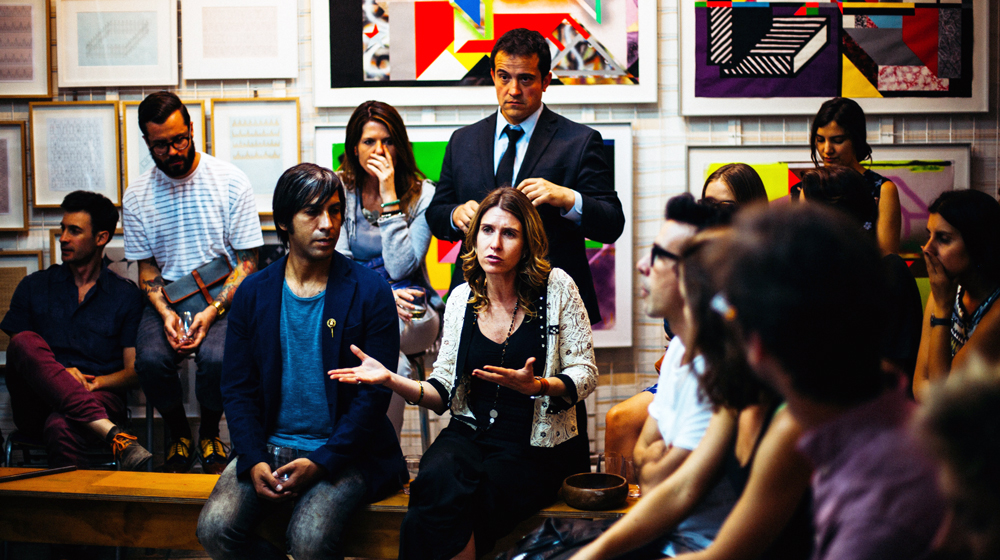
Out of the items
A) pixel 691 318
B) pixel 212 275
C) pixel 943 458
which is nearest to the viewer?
pixel 943 458

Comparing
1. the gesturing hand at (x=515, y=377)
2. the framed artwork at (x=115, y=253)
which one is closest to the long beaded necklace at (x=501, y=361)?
the gesturing hand at (x=515, y=377)

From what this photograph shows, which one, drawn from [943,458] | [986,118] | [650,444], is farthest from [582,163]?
[986,118]

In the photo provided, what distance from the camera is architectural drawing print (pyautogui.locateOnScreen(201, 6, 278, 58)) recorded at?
372 cm

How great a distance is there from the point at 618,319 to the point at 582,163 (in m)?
1.33

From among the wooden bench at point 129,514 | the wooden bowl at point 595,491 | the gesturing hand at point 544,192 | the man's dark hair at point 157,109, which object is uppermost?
the man's dark hair at point 157,109

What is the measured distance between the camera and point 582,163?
2.63 meters

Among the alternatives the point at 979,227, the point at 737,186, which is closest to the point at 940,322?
the point at 979,227

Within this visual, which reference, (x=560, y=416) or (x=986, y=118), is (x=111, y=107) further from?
(x=986, y=118)

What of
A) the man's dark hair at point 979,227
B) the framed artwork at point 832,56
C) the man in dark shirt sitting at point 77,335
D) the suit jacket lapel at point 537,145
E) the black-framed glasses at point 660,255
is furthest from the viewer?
the framed artwork at point 832,56

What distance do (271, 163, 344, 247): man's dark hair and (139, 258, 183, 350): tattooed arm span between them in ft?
3.61

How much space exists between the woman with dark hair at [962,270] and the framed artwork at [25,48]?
13.5 ft

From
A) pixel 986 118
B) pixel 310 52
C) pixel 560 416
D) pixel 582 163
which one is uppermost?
pixel 310 52

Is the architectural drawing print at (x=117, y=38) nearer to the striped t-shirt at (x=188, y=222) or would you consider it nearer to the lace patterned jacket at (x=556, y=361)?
the striped t-shirt at (x=188, y=222)

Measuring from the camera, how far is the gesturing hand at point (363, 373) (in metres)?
1.98
